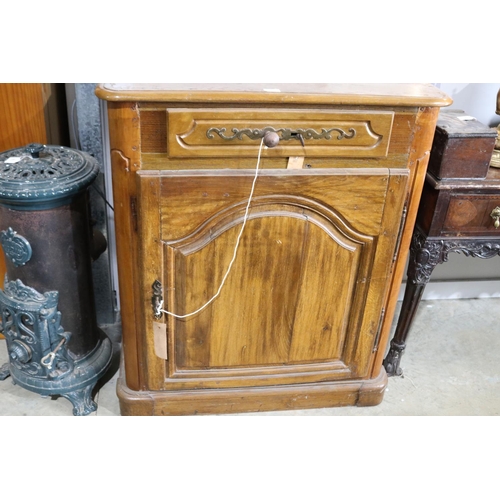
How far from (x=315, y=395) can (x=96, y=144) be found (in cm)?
104

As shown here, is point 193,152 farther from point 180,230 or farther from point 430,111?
point 430,111

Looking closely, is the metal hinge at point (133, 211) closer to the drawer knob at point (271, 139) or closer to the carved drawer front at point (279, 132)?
the carved drawer front at point (279, 132)

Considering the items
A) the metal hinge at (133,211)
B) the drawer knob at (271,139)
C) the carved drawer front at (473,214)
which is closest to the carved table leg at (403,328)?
the carved drawer front at (473,214)

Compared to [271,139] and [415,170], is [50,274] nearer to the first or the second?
[271,139]

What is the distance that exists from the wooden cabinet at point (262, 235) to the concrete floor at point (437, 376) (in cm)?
13

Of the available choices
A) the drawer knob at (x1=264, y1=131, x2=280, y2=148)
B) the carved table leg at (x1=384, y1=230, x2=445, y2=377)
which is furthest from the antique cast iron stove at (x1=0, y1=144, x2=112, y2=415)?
the carved table leg at (x1=384, y1=230, x2=445, y2=377)

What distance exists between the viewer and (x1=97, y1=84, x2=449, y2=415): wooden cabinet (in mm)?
1310

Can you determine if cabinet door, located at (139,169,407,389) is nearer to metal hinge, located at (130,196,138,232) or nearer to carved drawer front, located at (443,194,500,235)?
metal hinge, located at (130,196,138,232)

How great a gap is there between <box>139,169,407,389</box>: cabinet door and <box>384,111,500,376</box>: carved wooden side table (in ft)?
0.60

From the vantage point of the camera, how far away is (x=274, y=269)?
1.52 meters

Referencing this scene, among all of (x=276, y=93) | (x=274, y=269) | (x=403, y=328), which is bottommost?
(x=403, y=328)

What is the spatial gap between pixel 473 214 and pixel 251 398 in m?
0.85

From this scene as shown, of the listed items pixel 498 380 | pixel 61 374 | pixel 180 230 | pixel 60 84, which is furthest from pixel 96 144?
pixel 498 380

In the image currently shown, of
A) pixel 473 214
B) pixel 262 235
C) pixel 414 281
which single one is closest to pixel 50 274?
pixel 262 235
